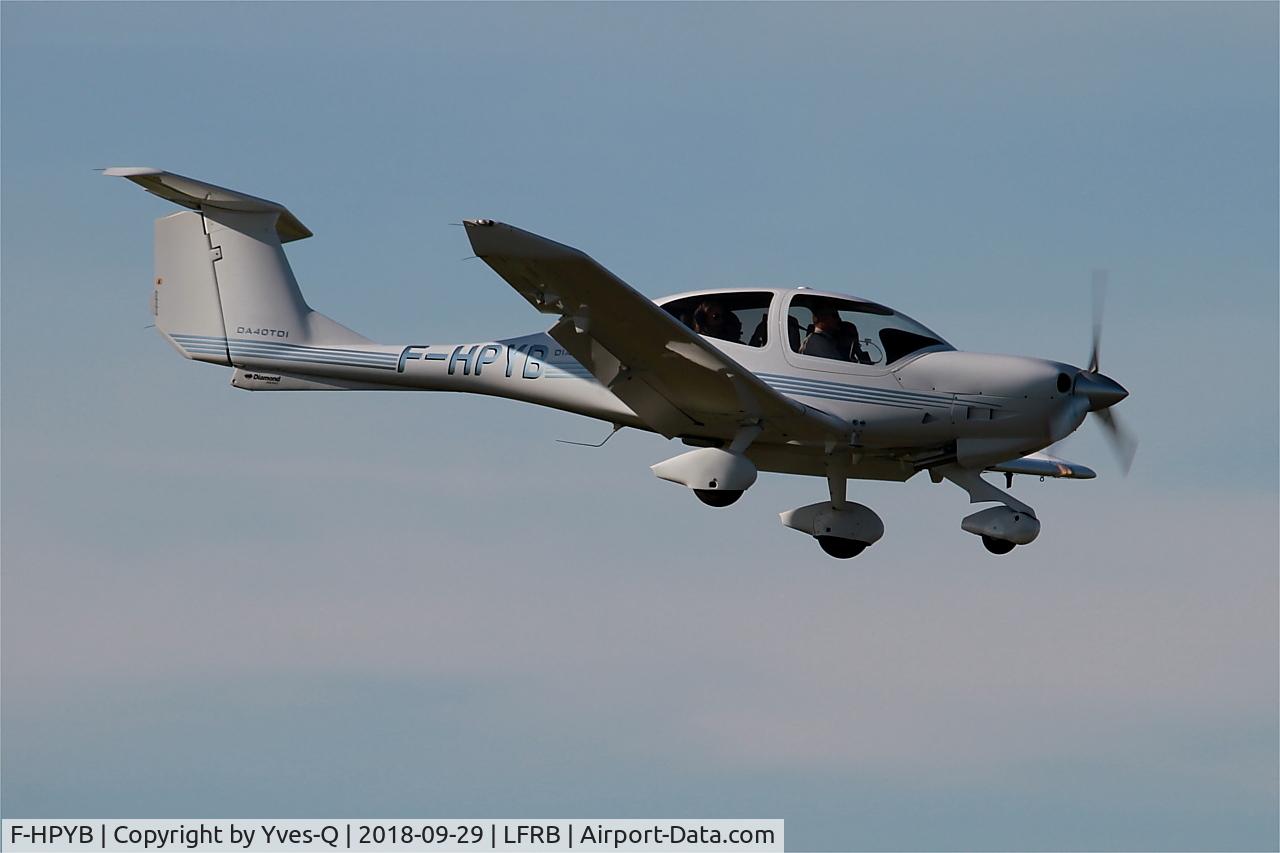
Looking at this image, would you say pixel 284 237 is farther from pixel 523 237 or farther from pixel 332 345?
pixel 523 237

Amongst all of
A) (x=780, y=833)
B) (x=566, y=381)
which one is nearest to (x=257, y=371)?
(x=566, y=381)

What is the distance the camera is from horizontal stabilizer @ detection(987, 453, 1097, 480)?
18.8 m

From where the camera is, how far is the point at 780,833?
557 inches

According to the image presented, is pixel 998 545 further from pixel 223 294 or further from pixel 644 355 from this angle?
pixel 223 294

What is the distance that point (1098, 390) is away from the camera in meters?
16.6

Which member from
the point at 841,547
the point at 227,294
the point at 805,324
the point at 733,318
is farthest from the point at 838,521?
the point at 227,294

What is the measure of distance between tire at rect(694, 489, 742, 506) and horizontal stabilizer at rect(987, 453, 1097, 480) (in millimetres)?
3517

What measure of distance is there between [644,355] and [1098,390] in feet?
13.6

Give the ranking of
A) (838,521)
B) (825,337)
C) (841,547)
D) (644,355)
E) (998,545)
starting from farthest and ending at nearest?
(841,547) → (838,521) → (998,545) → (825,337) → (644,355)

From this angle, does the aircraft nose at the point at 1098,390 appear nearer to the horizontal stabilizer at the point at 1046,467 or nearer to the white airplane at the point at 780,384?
the white airplane at the point at 780,384

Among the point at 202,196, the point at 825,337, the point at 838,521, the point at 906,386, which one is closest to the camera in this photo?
the point at 906,386

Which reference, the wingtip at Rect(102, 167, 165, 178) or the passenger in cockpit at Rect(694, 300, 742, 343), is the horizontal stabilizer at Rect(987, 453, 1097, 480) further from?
the wingtip at Rect(102, 167, 165, 178)

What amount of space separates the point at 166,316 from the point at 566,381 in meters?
4.34

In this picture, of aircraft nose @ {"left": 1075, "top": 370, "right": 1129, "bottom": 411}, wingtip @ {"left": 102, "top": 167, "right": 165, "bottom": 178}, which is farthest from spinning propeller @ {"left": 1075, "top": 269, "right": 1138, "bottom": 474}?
wingtip @ {"left": 102, "top": 167, "right": 165, "bottom": 178}
